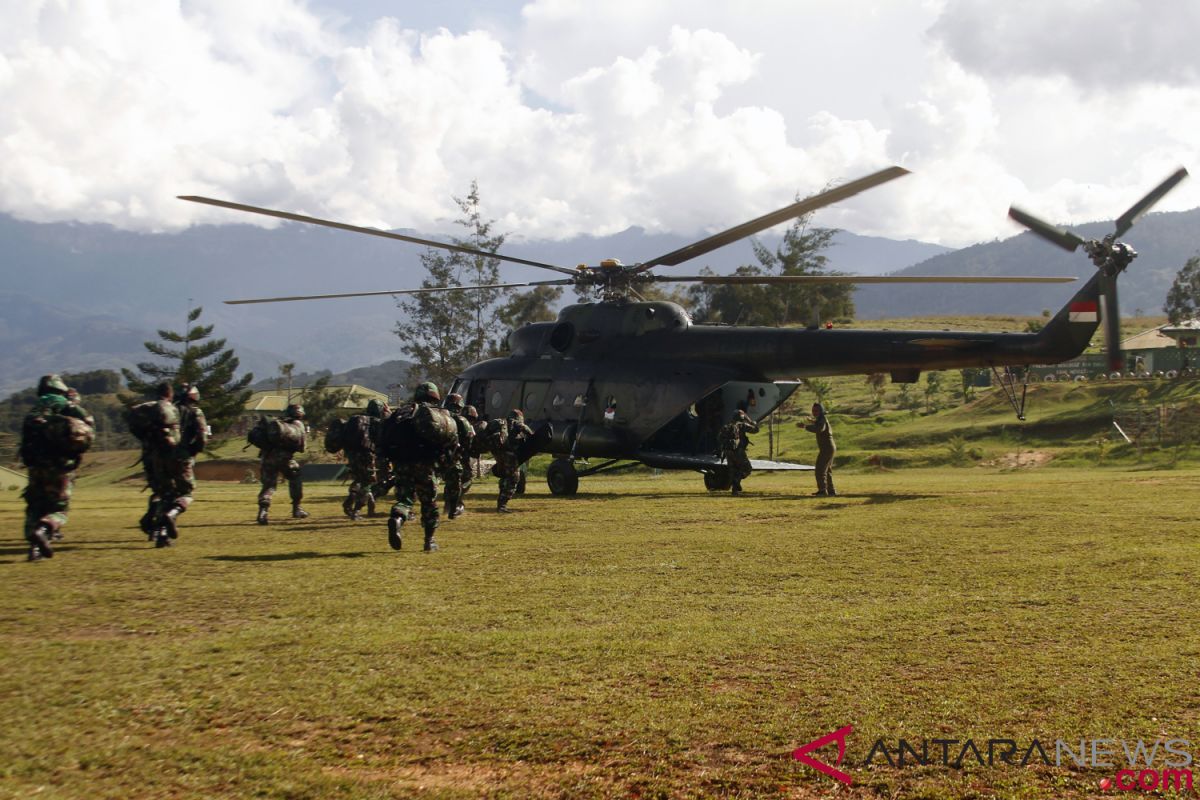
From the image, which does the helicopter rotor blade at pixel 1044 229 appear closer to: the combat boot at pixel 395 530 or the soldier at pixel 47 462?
the combat boot at pixel 395 530

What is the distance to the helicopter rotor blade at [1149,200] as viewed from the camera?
1429 centimetres

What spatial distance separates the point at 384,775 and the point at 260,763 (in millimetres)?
601

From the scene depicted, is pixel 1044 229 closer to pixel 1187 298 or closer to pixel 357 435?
pixel 357 435

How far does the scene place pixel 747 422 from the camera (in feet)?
56.7

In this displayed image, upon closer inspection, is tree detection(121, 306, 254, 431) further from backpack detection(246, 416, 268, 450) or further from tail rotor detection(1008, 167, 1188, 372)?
tail rotor detection(1008, 167, 1188, 372)

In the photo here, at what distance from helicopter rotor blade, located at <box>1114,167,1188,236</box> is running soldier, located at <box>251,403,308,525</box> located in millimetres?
13258

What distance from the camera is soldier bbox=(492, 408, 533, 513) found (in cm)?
1525

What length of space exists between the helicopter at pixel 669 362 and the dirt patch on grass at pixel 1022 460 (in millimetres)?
12237

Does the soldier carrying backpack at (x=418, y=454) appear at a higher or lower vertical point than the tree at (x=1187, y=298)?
lower

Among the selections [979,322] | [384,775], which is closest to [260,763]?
[384,775]

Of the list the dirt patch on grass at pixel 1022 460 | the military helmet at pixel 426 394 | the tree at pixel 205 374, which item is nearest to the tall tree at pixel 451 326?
the tree at pixel 205 374

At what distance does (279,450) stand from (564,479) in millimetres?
6522

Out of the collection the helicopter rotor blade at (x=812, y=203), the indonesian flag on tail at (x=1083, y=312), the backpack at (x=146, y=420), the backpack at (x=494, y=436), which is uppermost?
the helicopter rotor blade at (x=812, y=203)

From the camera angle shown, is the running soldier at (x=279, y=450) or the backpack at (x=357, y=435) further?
the backpack at (x=357, y=435)
